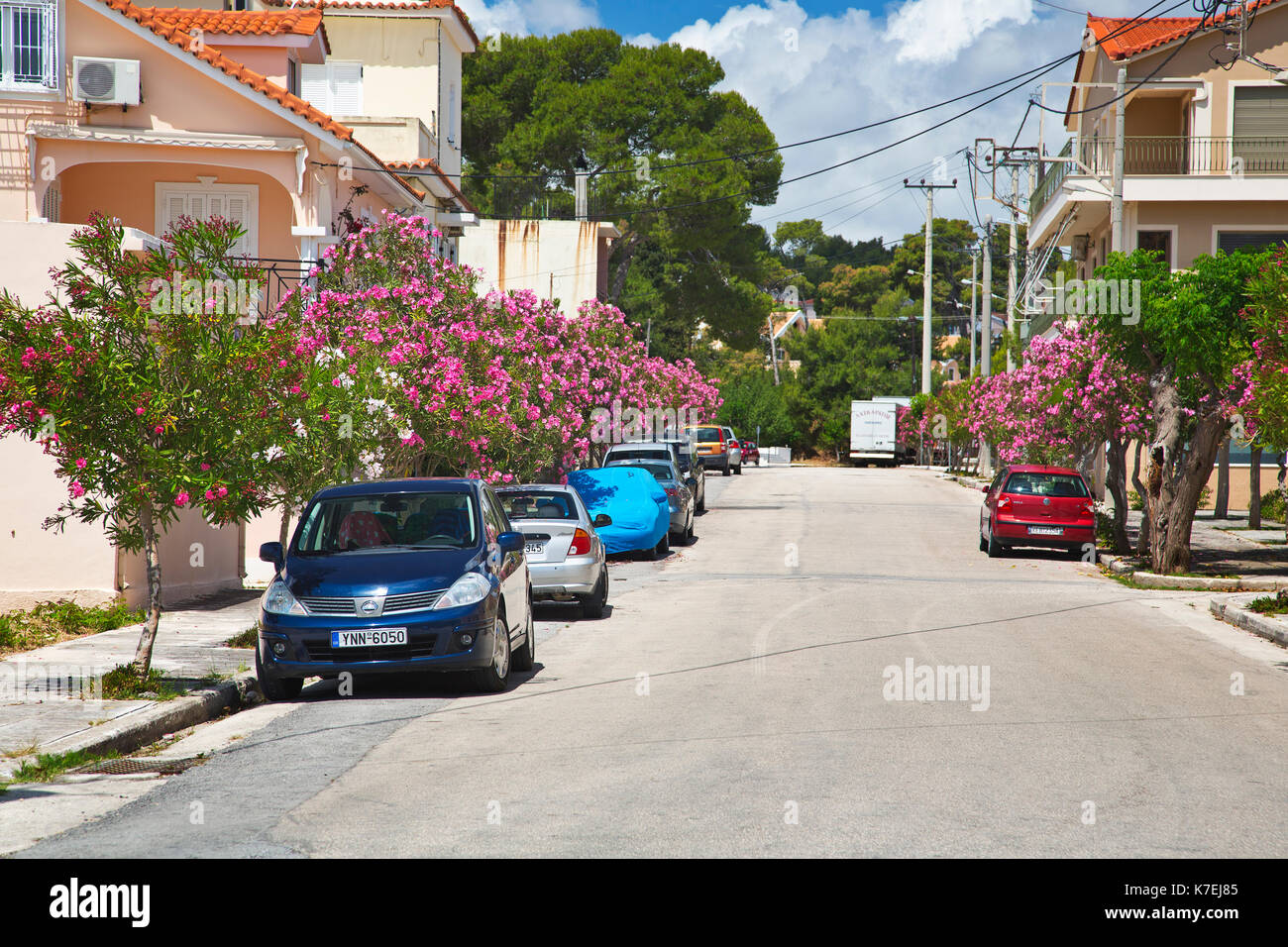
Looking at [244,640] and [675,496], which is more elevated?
[675,496]

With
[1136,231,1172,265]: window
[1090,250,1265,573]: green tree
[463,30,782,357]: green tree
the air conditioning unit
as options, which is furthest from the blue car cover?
[463,30,782,357]: green tree

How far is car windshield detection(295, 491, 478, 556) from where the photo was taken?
11516 mm

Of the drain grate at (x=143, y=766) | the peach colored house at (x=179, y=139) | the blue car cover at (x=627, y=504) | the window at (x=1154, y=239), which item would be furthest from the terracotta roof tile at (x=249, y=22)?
the window at (x=1154, y=239)

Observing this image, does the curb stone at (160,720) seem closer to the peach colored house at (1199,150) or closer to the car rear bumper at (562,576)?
the car rear bumper at (562,576)

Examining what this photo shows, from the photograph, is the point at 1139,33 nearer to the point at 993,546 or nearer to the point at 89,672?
the point at 993,546

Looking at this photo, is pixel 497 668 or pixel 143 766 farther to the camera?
pixel 497 668

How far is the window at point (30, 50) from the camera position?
840 inches

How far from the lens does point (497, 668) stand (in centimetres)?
1111

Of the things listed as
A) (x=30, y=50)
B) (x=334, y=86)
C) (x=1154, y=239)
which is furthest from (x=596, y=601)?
(x=1154, y=239)

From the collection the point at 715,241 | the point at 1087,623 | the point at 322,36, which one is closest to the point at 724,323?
the point at 715,241

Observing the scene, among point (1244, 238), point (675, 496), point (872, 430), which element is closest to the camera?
point (675, 496)

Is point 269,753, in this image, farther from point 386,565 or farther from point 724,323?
point 724,323

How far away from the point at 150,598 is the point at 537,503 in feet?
22.3

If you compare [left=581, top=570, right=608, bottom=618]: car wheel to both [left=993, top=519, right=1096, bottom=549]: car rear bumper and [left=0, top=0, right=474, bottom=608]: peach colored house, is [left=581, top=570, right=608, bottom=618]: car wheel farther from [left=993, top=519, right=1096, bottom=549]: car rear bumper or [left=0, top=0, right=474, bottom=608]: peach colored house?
[left=993, top=519, right=1096, bottom=549]: car rear bumper
